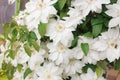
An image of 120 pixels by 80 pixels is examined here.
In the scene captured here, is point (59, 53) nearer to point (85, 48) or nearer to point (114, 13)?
point (85, 48)

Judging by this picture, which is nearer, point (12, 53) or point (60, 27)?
point (60, 27)

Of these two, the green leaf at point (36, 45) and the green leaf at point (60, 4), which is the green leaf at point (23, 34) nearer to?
the green leaf at point (36, 45)

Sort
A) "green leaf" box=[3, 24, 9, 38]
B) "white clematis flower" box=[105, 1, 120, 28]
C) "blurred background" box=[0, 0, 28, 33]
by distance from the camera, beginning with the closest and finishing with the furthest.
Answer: "white clematis flower" box=[105, 1, 120, 28] → "green leaf" box=[3, 24, 9, 38] → "blurred background" box=[0, 0, 28, 33]

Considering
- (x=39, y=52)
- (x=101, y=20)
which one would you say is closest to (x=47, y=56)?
(x=39, y=52)

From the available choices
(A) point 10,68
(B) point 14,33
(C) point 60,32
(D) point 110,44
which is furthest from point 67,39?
(A) point 10,68

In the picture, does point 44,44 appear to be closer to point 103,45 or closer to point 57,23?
point 57,23

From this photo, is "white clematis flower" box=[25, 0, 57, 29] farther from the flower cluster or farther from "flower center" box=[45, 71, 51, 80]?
"flower center" box=[45, 71, 51, 80]

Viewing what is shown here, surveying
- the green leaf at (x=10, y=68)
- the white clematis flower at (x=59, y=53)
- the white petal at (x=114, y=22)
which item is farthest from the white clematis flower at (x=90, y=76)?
the green leaf at (x=10, y=68)

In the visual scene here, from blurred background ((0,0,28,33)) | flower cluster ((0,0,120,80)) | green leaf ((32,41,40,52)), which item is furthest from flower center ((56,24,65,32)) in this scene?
blurred background ((0,0,28,33))
